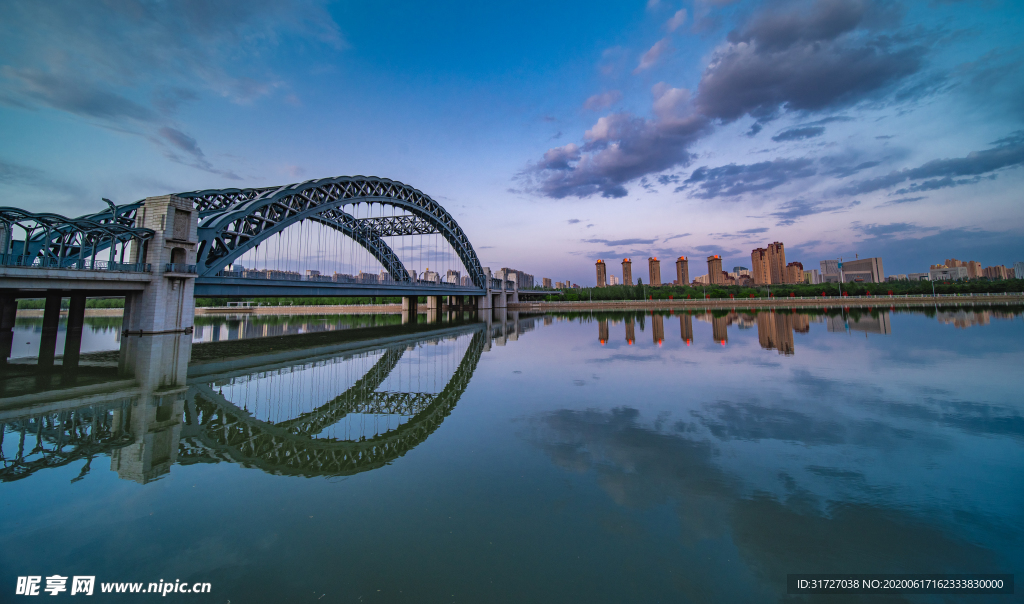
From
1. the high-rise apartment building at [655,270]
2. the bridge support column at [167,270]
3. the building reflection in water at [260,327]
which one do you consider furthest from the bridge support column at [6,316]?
the high-rise apartment building at [655,270]

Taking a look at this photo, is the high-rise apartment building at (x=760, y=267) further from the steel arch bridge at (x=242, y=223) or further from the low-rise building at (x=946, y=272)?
the steel arch bridge at (x=242, y=223)

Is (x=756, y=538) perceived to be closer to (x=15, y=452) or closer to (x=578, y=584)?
(x=578, y=584)

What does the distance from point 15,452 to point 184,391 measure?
16.6 ft

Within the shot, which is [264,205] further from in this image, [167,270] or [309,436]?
[309,436]

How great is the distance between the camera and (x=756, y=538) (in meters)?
4.41

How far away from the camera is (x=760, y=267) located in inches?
7116

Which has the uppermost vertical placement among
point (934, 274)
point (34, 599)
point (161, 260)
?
point (934, 274)

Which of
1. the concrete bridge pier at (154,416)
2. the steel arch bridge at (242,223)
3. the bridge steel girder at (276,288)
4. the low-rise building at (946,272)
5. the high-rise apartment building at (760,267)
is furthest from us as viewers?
the high-rise apartment building at (760,267)

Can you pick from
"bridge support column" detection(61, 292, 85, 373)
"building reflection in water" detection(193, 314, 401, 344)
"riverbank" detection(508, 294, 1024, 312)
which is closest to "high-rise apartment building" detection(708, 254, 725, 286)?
"riverbank" detection(508, 294, 1024, 312)

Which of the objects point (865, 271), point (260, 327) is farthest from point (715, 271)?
point (260, 327)

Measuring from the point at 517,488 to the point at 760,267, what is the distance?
21039cm

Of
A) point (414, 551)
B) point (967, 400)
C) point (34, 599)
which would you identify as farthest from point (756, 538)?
point (967, 400)

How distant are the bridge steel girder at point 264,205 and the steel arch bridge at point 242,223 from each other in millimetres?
67

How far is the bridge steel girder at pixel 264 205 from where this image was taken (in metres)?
31.5
